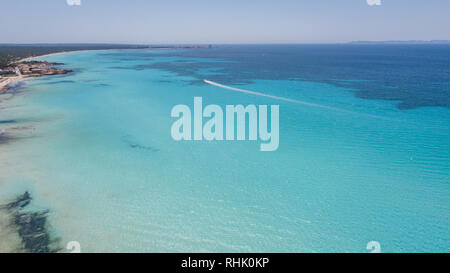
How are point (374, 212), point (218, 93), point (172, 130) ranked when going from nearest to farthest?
point (374, 212) → point (172, 130) → point (218, 93)

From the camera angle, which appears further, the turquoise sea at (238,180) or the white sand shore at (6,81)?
the white sand shore at (6,81)

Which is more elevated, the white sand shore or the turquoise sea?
the white sand shore

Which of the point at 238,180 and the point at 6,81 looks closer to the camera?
the point at 238,180

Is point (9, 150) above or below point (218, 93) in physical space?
below

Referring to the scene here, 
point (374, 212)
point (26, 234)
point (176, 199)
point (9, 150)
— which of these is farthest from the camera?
point (9, 150)

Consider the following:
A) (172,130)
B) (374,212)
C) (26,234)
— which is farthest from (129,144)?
(374,212)

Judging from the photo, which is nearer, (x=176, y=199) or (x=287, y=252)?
(x=287, y=252)

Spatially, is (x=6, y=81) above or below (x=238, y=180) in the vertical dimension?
above

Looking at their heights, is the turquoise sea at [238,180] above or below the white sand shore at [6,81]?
below

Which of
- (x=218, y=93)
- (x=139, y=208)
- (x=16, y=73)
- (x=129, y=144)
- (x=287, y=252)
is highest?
(x=16, y=73)

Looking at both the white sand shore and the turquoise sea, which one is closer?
the turquoise sea
